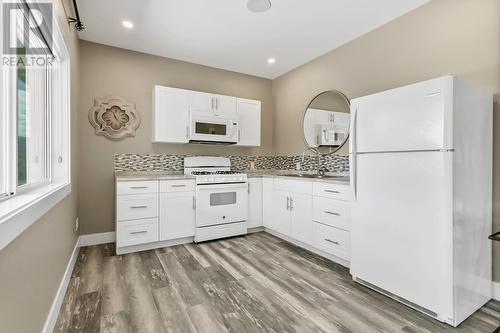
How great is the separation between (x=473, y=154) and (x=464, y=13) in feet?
4.35

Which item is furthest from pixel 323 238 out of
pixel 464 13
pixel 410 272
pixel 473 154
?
pixel 464 13

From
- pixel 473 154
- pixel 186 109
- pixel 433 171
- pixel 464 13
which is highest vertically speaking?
pixel 464 13

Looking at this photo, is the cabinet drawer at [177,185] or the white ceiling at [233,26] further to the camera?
the cabinet drawer at [177,185]

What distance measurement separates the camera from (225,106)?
3.99 m

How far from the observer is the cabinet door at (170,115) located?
3.51 m

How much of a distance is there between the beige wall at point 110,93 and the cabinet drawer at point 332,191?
1.93 metres

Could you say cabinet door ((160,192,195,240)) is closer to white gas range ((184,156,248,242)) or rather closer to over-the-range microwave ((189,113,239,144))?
white gas range ((184,156,248,242))

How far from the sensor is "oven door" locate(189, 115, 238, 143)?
3697 mm

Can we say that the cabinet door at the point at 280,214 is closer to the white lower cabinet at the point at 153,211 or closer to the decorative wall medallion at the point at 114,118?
the white lower cabinet at the point at 153,211

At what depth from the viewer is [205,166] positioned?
13.2 feet

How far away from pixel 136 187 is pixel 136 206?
0.23 m

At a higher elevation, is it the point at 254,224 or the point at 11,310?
the point at 11,310

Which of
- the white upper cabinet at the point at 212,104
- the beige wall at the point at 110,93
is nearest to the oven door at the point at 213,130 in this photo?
the white upper cabinet at the point at 212,104

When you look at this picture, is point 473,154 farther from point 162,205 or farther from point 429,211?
point 162,205
